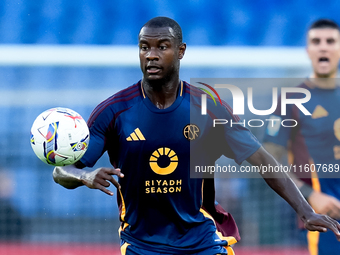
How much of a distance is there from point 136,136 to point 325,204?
83.4 inches

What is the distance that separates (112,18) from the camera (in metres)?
9.05

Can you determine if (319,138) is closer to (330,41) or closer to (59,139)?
(330,41)

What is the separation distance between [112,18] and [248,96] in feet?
9.60

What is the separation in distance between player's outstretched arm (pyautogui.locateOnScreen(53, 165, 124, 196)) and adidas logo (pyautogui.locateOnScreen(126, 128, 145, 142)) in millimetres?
467

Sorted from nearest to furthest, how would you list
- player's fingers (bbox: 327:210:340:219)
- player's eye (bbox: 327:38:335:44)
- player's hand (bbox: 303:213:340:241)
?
player's hand (bbox: 303:213:340:241), player's fingers (bbox: 327:210:340:219), player's eye (bbox: 327:38:335:44)

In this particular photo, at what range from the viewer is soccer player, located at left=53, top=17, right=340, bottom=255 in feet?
12.2

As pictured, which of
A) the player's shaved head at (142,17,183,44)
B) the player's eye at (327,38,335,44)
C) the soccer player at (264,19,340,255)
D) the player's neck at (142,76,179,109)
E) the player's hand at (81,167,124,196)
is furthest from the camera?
the player's eye at (327,38,335,44)

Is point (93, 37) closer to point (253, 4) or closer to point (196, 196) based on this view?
point (253, 4)

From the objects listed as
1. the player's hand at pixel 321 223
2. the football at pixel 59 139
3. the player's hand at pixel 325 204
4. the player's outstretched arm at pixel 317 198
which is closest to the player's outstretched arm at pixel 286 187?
the player's hand at pixel 321 223

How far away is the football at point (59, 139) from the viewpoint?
339 centimetres

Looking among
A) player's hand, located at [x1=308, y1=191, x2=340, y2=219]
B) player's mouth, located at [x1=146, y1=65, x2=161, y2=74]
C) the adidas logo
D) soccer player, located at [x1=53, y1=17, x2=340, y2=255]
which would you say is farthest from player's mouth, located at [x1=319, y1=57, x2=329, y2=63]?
the adidas logo

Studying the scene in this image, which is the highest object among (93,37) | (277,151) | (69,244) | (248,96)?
(93,37)

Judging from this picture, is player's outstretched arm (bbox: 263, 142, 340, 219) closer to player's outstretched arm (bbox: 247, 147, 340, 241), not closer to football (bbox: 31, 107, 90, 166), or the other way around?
player's outstretched arm (bbox: 247, 147, 340, 241)

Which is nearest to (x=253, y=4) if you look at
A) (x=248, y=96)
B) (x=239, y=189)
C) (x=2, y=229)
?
(x=248, y=96)
